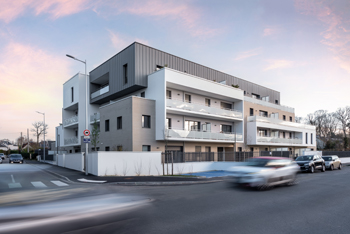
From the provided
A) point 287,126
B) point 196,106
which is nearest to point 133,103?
point 196,106

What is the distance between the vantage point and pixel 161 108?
2506 centimetres

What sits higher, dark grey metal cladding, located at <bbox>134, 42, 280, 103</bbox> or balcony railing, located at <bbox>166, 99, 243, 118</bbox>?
dark grey metal cladding, located at <bbox>134, 42, 280, 103</bbox>

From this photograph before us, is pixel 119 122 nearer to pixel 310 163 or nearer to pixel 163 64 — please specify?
pixel 163 64

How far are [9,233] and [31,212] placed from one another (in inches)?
14.4

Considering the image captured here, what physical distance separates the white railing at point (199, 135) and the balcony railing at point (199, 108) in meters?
2.44

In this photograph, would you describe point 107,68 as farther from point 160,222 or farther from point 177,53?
point 160,222

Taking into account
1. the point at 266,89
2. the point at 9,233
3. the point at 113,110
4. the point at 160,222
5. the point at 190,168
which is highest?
the point at 266,89

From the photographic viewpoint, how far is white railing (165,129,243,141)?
24.8 metres

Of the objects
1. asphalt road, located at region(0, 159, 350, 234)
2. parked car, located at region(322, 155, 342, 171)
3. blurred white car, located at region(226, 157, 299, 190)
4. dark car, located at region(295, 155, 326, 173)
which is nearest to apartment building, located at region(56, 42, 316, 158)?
dark car, located at region(295, 155, 326, 173)

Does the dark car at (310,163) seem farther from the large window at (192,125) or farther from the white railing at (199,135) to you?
the large window at (192,125)

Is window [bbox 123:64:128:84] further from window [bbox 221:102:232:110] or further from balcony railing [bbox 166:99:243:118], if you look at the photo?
window [bbox 221:102:232:110]

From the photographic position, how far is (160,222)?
603 centimetres

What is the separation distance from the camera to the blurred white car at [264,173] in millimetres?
10844

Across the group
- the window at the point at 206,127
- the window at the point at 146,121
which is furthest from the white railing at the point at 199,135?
the window at the point at 146,121
